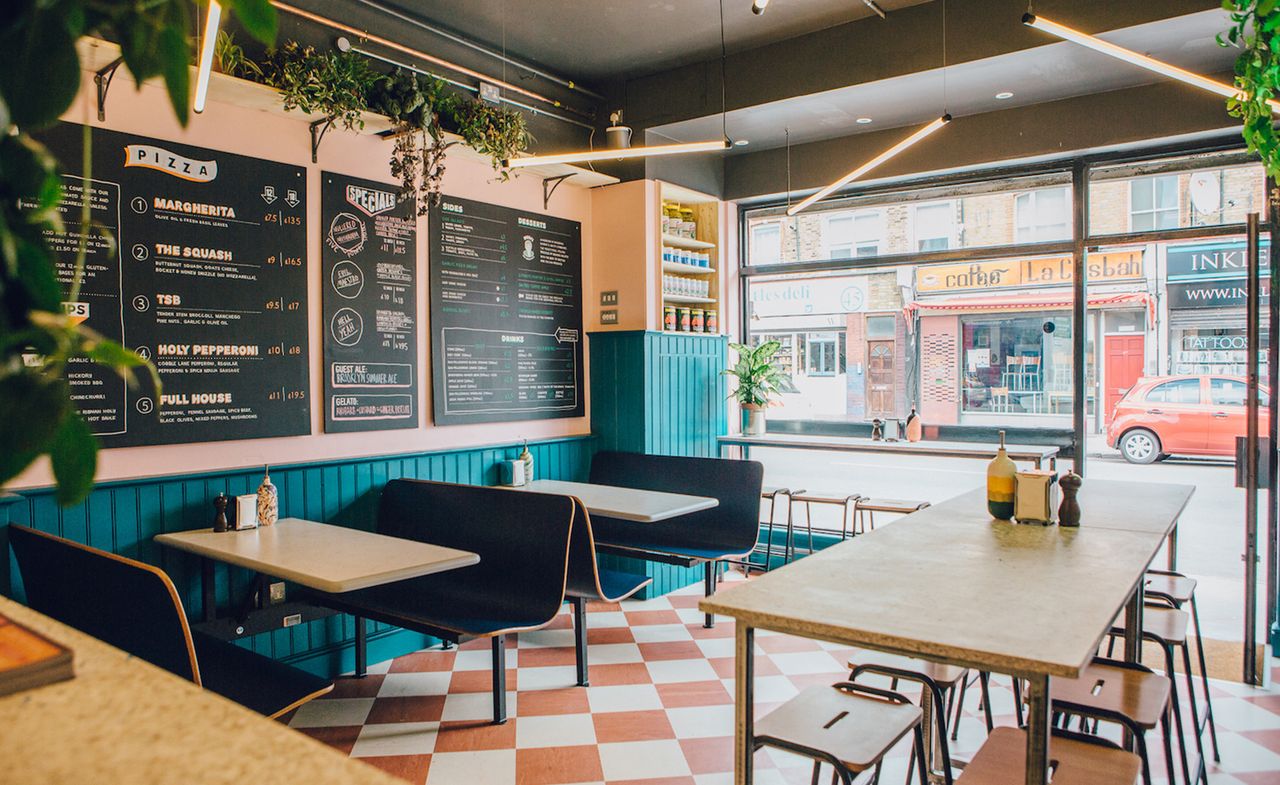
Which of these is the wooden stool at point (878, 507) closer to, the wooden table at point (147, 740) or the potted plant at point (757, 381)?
the potted plant at point (757, 381)

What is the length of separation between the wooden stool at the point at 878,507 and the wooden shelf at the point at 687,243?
2.23m

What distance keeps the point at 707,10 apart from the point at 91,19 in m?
4.52

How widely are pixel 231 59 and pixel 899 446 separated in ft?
14.7

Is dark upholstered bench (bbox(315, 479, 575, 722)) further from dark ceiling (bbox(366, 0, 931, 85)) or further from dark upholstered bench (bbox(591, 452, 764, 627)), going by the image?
dark ceiling (bbox(366, 0, 931, 85))

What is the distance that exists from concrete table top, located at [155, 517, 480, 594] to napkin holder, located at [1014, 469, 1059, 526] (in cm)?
206

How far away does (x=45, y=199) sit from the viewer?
576 mm

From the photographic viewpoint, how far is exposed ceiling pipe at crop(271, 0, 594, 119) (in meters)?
4.00

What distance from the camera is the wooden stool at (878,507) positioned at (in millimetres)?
5363

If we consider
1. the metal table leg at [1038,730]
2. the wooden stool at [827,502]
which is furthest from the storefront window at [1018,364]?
the metal table leg at [1038,730]

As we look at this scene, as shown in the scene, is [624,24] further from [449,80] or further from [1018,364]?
[1018,364]

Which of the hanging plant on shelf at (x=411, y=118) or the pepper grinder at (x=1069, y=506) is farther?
the hanging plant on shelf at (x=411, y=118)

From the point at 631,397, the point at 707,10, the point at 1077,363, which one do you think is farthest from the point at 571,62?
the point at 1077,363

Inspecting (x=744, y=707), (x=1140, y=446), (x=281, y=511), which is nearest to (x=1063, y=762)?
(x=744, y=707)

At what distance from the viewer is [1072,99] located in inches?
196
